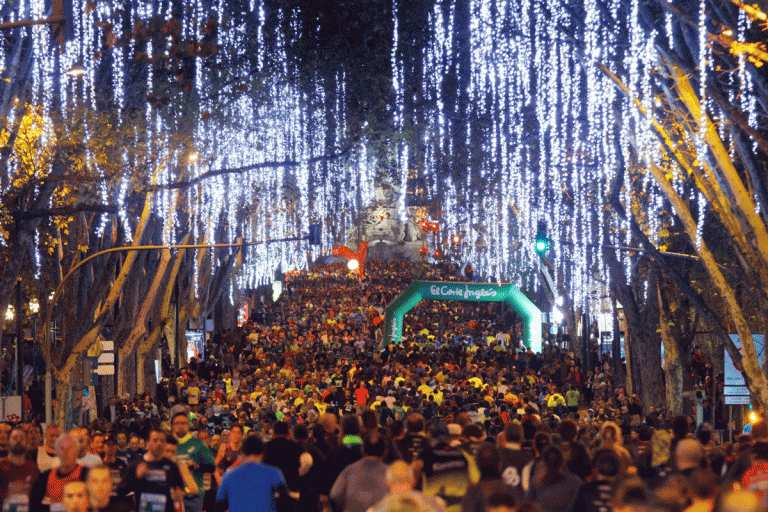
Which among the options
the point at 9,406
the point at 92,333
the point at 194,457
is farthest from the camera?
the point at 92,333

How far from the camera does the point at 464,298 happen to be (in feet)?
129

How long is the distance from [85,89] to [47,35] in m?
1.72

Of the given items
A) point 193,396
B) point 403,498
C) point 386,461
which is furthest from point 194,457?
point 193,396

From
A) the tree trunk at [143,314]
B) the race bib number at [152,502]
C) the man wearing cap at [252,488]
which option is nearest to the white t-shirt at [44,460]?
the race bib number at [152,502]

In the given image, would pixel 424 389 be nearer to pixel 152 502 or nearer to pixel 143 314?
pixel 143 314

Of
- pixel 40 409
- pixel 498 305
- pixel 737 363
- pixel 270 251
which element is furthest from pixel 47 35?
pixel 498 305

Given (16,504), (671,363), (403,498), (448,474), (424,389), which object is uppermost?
(403,498)

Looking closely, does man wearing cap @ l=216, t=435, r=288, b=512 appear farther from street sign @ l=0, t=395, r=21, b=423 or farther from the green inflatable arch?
the green inflatable arch

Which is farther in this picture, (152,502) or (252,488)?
(152,502)

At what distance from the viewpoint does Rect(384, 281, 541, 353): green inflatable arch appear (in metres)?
38.1

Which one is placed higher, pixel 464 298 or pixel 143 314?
pixel 464 298

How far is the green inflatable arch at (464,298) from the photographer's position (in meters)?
38.1

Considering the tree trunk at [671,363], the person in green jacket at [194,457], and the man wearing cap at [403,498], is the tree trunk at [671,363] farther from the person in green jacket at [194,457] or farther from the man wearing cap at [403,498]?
the man wearing cap at [403,498]

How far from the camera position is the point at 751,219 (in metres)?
13.4
